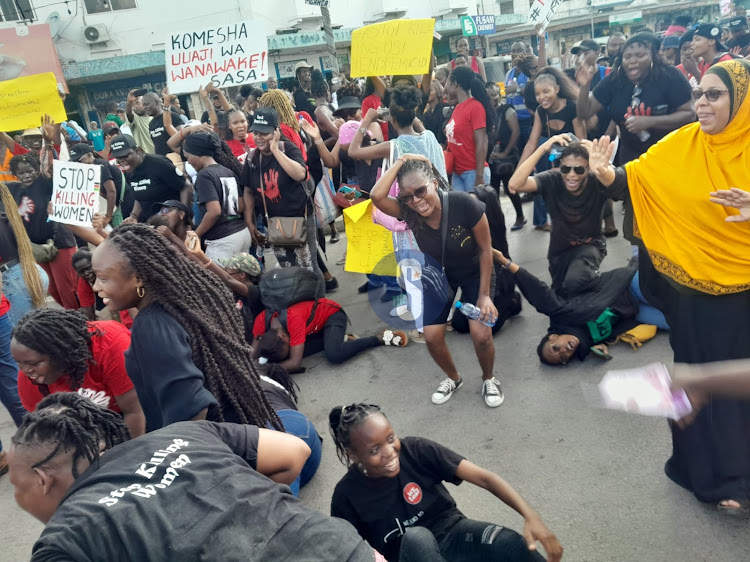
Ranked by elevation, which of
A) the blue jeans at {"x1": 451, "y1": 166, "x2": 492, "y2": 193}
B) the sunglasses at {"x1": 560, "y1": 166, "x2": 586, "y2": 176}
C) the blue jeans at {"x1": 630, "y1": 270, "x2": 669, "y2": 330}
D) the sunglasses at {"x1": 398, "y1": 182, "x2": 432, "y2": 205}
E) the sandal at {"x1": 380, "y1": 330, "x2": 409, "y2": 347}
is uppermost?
the sunglasses at {"x1": 398, "y1": 182, "x2": 432, "y2": 205}

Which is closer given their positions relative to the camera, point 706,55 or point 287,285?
point 287,285

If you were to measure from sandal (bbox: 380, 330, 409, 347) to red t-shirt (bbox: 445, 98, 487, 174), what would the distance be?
6.76ft

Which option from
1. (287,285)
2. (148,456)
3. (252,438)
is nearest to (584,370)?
(287,285)

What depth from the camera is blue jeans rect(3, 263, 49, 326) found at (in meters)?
4.57

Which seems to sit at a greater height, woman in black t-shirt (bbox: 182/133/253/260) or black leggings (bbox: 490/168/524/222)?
woman in black t-shirt (bbox: 182/133/253/260)

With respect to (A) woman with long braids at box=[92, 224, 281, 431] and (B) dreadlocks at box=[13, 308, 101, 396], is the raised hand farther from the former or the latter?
(B) dreadlocks at box=[13, 308, 101, 396]

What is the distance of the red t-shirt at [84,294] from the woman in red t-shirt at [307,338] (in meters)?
1.52

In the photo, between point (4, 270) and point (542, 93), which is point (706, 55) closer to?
point (542, 93)

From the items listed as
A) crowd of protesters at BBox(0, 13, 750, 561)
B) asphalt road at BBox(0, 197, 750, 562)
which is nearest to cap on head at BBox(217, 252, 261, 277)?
crowd of protesters at BBox(0, 13, 750, 561)

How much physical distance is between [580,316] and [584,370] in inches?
14.8

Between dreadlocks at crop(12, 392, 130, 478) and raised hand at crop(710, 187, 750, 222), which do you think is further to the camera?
raised hand at crop(710, 187, 750, 222)

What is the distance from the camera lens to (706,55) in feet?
20.1

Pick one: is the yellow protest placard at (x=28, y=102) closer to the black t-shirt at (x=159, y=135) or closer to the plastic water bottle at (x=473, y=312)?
the black t-shirt at (x=159, y=135)

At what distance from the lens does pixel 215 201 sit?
5148 mm
